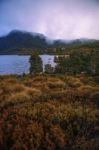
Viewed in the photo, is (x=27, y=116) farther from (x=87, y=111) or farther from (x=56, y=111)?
(x=87, y=111)

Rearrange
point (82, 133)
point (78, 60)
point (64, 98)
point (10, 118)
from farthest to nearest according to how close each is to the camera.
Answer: point (78, 60) < point (64, 98) < point (10, 118) < point (82, 133)

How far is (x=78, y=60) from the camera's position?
67.2 metres

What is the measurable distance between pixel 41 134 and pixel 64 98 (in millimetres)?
4241

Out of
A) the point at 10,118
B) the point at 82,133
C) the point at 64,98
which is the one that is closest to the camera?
the point at 82,133

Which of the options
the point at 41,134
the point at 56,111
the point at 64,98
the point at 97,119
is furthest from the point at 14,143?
the point at 64,98

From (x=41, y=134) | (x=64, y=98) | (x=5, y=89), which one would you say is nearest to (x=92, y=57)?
(x=5, y=89)

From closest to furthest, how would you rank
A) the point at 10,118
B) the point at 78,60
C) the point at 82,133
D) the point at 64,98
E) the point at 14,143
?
the point at 14,143 < the point at 82,133 < the point at 10,118 < the point at 64,98 < the point at 78,60

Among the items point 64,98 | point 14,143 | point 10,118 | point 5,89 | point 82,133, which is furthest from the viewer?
point 5,89

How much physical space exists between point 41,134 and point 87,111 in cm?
208

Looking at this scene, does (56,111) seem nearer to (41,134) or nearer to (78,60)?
(41,134)

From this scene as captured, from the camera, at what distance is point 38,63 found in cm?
7088

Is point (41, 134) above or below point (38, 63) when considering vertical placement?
above

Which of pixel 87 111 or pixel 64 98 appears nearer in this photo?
pixel 87 111

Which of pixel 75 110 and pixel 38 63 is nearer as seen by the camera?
pixel 75 110
